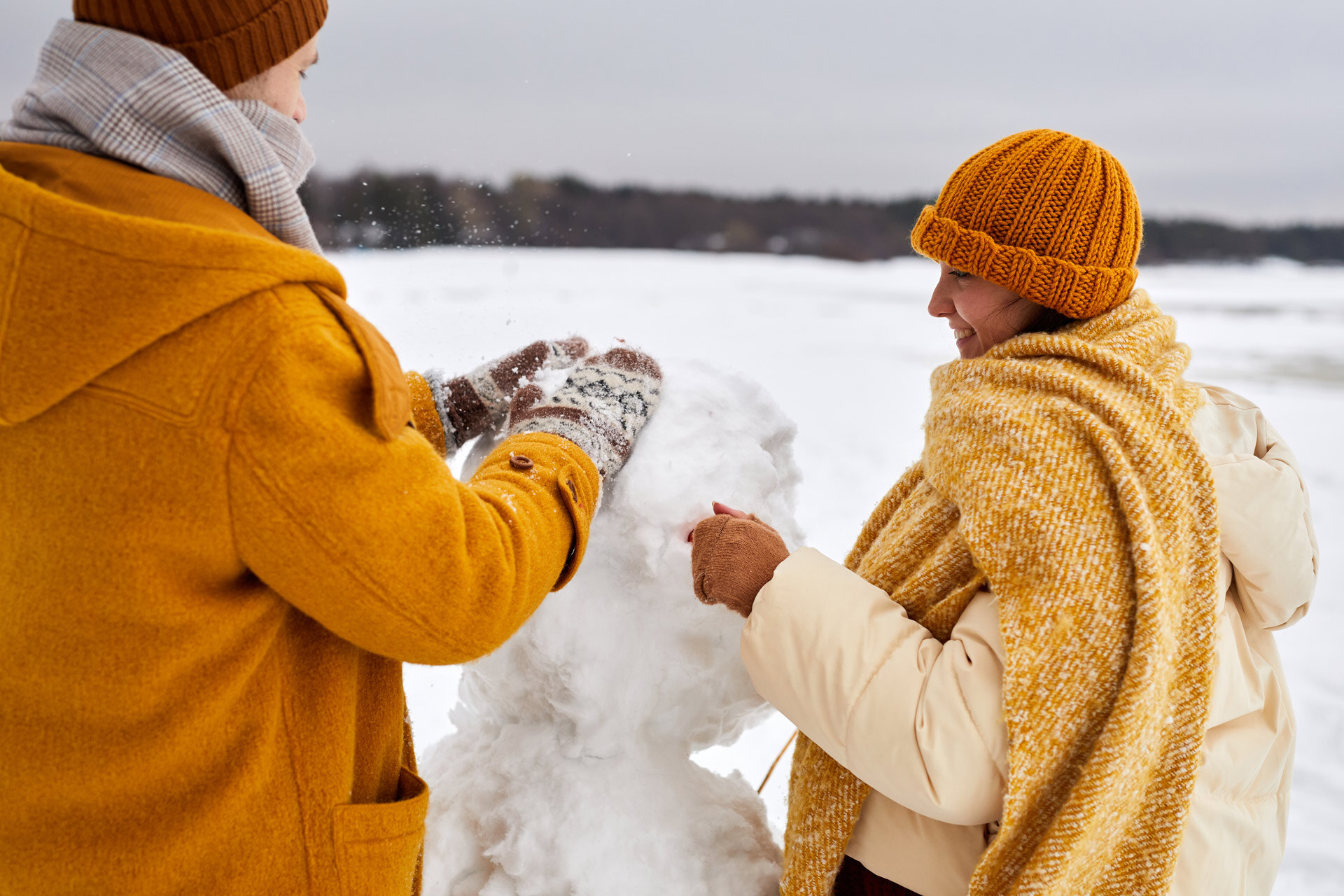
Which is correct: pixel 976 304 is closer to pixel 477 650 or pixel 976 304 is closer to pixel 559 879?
pixel 477 650

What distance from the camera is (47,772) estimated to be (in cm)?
92

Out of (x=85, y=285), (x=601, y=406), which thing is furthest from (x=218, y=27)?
(x=601, y=406)

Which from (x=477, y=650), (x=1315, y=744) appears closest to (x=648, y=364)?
(x=477, y=650)

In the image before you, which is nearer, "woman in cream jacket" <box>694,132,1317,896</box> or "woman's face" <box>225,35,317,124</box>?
"woman's face" <box>225,35,317,124</box>

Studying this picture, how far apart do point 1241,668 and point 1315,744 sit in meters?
2.49

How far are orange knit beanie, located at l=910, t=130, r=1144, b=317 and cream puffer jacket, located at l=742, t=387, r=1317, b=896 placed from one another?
269mm

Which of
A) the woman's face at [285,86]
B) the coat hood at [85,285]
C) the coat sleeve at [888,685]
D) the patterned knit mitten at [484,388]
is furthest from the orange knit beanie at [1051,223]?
the coat hood at [85,285]

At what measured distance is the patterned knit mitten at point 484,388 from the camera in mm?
1510

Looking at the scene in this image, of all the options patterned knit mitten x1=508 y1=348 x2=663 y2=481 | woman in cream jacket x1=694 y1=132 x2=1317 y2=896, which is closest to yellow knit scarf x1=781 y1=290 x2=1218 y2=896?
woman in cream jacket x1=694 y1=132 x2=1317 y2=896

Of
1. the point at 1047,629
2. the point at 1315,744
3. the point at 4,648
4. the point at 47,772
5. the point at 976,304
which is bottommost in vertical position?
the point at 1315,744

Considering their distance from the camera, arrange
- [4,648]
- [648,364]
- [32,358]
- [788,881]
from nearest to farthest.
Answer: [32,358]
[4,648]
[788,881]
[648,364]

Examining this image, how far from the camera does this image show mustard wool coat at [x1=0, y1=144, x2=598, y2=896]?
78 centimetres

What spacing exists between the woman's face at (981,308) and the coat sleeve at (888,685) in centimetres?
46

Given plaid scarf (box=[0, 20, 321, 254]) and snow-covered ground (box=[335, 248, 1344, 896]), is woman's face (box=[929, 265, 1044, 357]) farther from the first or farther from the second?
plaid scarf (box=[0, 20, 321, 254])
